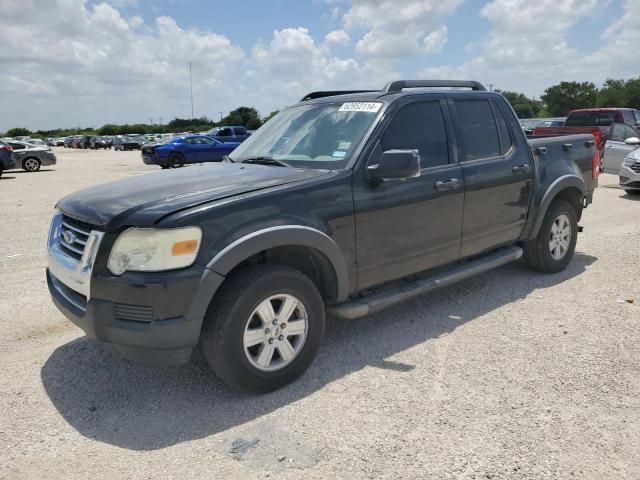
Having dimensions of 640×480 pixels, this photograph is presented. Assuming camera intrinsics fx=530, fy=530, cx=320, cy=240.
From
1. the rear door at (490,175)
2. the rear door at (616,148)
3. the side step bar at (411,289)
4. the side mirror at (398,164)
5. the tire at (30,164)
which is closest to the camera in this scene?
the side mirror at (398,164)

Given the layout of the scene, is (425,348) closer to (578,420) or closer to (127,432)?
(578,420)

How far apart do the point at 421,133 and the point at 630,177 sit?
8670 mm

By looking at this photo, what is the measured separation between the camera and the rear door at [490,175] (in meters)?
4.45

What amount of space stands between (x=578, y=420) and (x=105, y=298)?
2.71 metres

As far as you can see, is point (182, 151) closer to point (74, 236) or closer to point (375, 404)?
point (74, 236)

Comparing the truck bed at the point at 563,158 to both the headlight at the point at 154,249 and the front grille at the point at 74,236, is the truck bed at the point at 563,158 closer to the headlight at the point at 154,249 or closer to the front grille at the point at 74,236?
the headlight at the point at 154,249

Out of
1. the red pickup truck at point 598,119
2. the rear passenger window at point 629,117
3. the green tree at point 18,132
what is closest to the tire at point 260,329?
the red pickup truck at point 598,119

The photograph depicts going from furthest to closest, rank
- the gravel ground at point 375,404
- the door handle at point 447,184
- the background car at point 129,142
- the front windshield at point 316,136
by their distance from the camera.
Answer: the background car at point 129,142 < the door handle at point 447,184 < the front windshield at point 316,136 < the gravel ground at point 375,404

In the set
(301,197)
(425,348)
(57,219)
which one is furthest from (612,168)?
(57,219)

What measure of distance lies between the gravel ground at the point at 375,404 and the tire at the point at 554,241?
679 mm

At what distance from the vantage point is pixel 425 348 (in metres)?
3.91

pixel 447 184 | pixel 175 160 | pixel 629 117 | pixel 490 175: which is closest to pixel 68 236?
pixel 447 184

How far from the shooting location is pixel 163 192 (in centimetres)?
322

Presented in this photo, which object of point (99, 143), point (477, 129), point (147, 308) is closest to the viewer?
point (147, 308)
